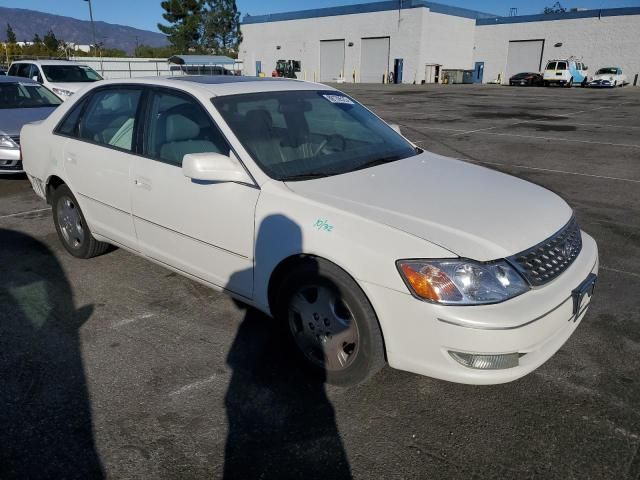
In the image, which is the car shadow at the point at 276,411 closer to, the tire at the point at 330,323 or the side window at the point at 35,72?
the tire at the point at 330,323

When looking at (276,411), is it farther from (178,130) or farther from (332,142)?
(178,130)

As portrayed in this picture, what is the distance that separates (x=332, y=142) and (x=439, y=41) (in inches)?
2004

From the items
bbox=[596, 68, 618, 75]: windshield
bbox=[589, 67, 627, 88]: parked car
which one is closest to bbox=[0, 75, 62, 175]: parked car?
bbox=[589, 67, 627, 88]: parked car

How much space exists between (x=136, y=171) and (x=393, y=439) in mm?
2449

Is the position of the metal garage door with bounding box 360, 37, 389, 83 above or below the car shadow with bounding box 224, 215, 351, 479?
above

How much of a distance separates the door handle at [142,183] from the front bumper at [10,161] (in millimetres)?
4728

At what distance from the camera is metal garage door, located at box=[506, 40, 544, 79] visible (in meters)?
48.8

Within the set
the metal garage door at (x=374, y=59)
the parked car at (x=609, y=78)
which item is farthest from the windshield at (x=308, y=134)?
the metal garage door at (x=374, y=59)

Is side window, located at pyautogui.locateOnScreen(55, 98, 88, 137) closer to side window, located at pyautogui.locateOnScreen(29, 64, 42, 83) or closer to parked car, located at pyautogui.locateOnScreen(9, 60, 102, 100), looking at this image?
parked car, located at pyautogui.locateOnScreen(9, 60, 102, 100)

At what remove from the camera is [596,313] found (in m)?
3.75

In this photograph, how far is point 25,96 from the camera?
8930mm

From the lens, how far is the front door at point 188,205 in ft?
10.1

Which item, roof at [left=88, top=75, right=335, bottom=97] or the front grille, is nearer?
the front grille

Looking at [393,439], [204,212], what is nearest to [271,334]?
[204,212]
